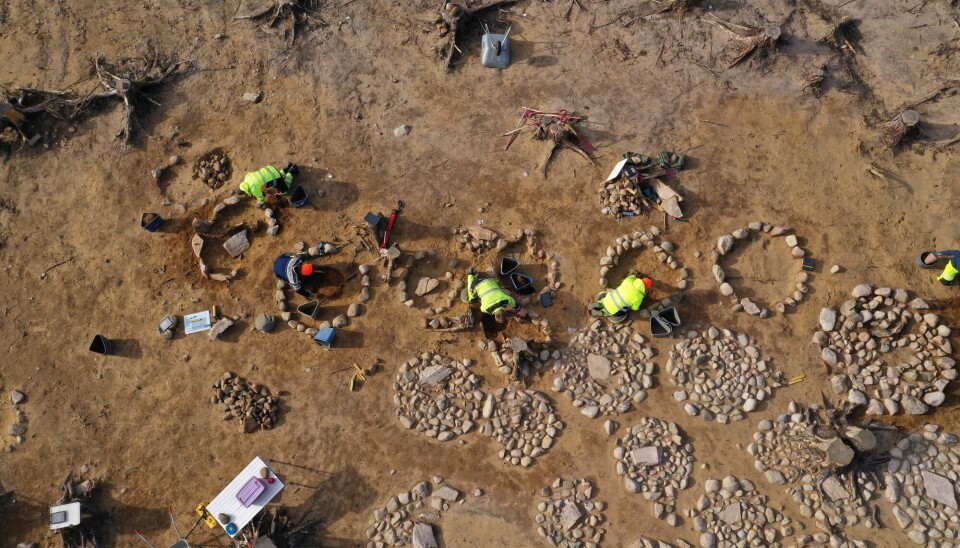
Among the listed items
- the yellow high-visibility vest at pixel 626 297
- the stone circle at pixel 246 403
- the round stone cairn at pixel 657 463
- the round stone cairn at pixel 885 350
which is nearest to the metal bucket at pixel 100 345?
the stone circle at pixel 246 403

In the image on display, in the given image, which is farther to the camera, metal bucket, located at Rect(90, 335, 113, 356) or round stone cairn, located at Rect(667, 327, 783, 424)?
metal bucket, located at Rect(90, 335, 113, 356)

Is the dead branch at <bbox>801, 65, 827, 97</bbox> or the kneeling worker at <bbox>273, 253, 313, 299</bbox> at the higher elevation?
the dead branch at <bbox>801, 65, 827, 97</bbox>

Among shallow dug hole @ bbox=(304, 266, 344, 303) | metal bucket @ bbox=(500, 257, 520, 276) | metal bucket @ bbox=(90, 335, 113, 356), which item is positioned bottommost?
metal bucket @ bbox=(90, 335, 113, 356)

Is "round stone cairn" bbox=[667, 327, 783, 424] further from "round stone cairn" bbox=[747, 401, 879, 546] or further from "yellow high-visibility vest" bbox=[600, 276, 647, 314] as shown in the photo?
"yellow high-visibility vest" bbox=[600, 276, 647, 314]

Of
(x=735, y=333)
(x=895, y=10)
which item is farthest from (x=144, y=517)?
(x=895, y=10)

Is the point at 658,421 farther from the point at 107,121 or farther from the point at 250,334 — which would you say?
the point at 107,121

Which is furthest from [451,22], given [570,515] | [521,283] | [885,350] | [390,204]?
[885,350]

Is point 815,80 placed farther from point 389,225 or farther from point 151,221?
point 151,221

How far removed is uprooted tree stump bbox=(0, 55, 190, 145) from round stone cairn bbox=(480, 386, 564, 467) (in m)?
10.3

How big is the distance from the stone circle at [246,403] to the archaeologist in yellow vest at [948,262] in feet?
44.6

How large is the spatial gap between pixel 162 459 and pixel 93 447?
4.66 ft

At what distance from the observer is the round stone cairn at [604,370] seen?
1071cm

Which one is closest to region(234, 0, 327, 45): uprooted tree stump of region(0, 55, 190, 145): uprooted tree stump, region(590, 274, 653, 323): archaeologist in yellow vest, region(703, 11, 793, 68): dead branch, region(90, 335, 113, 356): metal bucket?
region(0, 55, 190, 145): uprooted tree stump

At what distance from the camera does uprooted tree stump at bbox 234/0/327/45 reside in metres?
13.1
